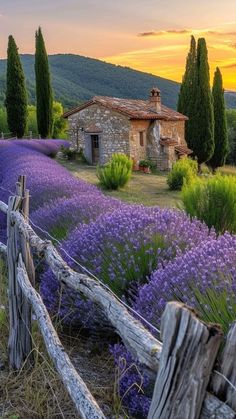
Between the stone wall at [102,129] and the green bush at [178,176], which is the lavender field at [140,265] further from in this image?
the stone wall at [102,129]

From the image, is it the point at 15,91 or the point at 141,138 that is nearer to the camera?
the point at 141,138

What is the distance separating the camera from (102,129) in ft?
82.7

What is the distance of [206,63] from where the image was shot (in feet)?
102

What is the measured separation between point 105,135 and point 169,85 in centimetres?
13999

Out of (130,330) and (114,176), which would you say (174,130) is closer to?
(114,176)

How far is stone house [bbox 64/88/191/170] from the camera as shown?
24.5m

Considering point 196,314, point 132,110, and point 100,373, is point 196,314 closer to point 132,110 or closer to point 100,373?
point 100,373

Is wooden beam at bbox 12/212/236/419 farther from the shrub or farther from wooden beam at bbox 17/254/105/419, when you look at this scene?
the shrub

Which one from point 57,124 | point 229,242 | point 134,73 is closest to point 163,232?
point 229,242

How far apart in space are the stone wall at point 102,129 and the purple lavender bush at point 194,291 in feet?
70.1

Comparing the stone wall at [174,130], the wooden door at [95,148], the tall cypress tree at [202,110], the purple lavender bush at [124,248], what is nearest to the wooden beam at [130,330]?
the purple lavender bush at [124,248]

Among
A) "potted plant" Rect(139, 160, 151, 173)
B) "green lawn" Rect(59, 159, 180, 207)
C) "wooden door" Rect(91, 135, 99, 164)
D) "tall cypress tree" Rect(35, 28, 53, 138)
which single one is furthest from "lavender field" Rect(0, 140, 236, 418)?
"tall cypress tree" Rect(35, 28, 53, 138)

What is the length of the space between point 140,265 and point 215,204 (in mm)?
4624

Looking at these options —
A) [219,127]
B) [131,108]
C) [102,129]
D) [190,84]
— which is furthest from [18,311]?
[219,127]
